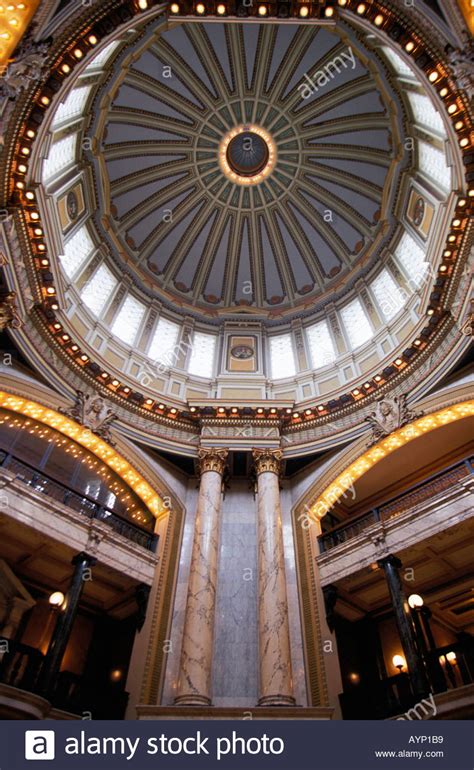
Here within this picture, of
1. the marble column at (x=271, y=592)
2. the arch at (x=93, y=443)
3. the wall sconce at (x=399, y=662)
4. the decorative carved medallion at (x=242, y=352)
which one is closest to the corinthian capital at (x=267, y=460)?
the marble column at (x=271, y=592)

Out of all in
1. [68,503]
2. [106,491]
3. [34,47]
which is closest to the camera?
[34,47]

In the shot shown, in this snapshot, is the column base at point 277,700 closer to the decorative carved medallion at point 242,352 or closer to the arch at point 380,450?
the arch at point 380,450

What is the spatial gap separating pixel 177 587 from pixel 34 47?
1297 centimetres

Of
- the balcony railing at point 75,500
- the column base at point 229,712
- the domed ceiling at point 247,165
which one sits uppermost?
the domed ceiling at point 247,165

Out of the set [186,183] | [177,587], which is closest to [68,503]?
[177,587]

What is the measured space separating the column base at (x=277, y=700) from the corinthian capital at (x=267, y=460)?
6402 mm

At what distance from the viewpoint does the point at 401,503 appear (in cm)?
1343

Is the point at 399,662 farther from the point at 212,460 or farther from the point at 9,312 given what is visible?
the point at 9,312

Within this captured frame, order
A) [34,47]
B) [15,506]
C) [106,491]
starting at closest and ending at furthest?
1. [34,47]
2. [15,506]
3. [106,491]

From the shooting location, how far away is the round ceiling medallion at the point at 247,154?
23391mm

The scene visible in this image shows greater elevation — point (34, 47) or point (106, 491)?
point (34, 47)

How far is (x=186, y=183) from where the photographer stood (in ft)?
78.0

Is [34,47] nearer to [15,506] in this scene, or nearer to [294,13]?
[294,13]

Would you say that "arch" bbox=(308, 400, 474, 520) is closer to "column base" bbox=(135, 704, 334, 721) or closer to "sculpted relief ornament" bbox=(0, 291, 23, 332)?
"column base" bbox=(135, 704, 334, 721)
